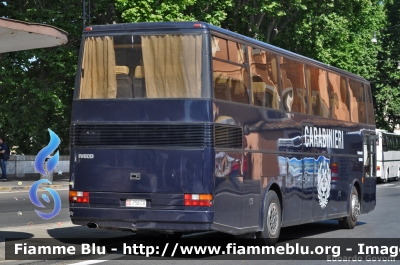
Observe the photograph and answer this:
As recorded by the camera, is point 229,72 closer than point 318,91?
Yes

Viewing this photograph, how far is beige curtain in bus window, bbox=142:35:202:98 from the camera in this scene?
12695 mm

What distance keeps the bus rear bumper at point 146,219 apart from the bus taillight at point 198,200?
0.39 feet

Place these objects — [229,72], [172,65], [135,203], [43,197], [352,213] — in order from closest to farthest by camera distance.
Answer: [135,203], [172,65], [229,72], [43,197], [352,213]

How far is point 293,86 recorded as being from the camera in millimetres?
16016

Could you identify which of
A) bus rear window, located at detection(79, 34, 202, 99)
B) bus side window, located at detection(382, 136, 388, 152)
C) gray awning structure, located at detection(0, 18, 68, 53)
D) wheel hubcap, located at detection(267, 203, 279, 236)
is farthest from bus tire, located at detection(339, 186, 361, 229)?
bus side window, located at detection(382, 136, 388, 152)

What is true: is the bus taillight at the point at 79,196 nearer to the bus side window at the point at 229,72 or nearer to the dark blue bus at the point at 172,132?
the dark blue bus at the point at 172,132

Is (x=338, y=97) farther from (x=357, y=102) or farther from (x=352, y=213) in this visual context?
(x=352, y=213)

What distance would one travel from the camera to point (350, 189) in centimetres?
1916

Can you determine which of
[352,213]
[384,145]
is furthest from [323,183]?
[384,145]

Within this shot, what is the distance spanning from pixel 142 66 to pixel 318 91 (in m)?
5.43

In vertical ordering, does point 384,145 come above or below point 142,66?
above

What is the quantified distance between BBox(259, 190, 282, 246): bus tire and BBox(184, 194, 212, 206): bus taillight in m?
2.06

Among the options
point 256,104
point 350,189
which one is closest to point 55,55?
point 350,189

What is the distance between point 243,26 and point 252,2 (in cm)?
217
